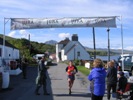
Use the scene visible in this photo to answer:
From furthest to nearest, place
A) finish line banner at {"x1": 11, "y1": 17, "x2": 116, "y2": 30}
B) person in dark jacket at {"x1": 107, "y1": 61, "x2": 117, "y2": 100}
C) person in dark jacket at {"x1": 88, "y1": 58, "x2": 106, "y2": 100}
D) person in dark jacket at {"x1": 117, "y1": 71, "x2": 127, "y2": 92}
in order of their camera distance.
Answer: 1. finish line banner at {"x1": 11, "y1": 17, "x2": 116, "y2": 30}
2. person in dark jacket at {"x1": 107, "y1": 61, "x2": 117, "y2": 100}
3. person in dark jacket at {"x1": 117, "y1": 71, "x2": 127, "y2": 92}
4. person in dark jacket at {"x1": 88, "y1": 58, "x2": 106, "y2": 100}

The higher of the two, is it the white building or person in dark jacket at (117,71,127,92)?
the white building

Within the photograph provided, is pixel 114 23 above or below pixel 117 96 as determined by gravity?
above

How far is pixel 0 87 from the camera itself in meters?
18.7

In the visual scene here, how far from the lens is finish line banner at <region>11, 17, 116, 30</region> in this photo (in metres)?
22.6

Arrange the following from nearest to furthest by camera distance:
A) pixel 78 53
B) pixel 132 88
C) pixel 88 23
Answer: pixel 132 88 → pixel 88 23 → pixel 78 53

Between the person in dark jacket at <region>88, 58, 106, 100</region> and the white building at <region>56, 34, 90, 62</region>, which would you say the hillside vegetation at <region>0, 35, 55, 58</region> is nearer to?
the white building at <region>56, 34, 90, 62</region>

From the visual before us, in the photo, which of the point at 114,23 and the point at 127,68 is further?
the point at 127,68

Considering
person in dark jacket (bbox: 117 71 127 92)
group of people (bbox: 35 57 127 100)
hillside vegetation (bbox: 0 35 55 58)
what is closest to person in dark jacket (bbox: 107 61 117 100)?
group of people (bbox: 35 57 127 100)

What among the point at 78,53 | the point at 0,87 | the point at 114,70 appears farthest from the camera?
the point at 78,53

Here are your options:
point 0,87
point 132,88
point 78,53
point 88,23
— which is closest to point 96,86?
point 132,88

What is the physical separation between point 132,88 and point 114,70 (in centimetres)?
130

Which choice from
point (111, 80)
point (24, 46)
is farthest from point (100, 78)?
point (24, 46)

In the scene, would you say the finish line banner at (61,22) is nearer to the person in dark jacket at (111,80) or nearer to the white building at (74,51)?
the person in dark jacket at (111,80)

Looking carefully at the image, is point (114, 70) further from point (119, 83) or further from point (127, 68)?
point (127, 68)
